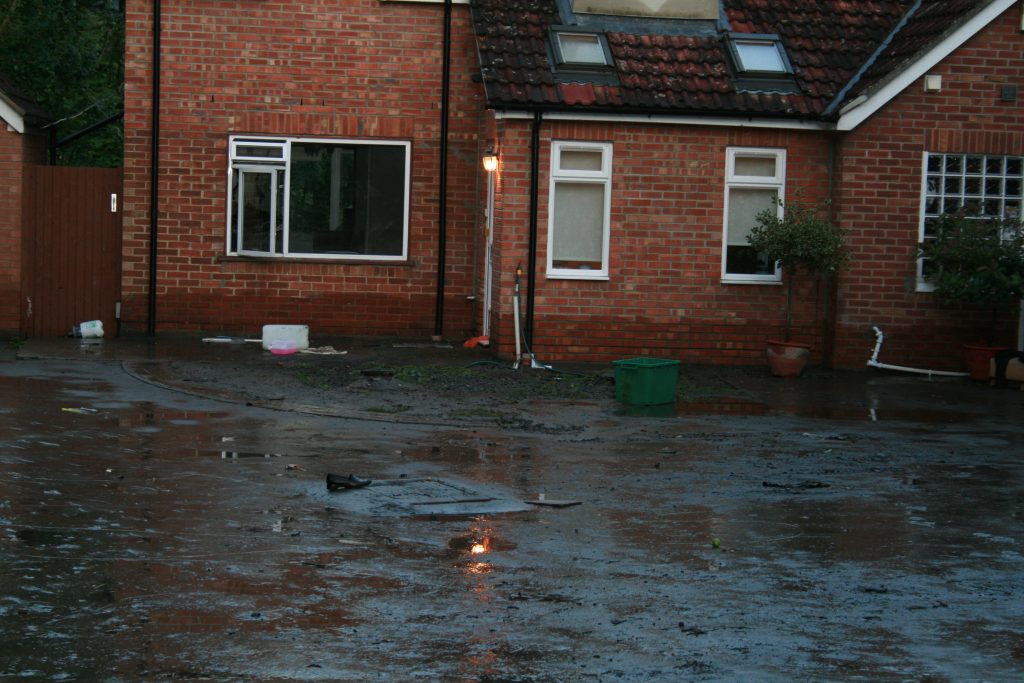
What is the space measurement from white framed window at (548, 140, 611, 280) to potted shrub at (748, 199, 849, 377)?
199 cm

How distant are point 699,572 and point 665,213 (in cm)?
1117

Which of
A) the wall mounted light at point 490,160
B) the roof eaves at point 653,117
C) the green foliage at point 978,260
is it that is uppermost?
the roof eaves at point 653,117

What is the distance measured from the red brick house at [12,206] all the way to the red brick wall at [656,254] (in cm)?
682

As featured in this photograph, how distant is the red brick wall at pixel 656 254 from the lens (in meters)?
18.7

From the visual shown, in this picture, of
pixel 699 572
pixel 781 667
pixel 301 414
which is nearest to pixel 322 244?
pixel 301 414

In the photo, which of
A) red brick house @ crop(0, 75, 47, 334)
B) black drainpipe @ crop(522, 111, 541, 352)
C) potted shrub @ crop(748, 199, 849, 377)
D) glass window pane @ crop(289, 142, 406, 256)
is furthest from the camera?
glass window pane @ crop(289, 142, 406, 256)

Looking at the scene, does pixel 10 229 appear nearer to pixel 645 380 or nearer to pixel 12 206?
pixel 12 206

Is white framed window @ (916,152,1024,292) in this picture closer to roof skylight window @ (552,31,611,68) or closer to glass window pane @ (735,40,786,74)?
glass window pane @ (735,40,786,74)

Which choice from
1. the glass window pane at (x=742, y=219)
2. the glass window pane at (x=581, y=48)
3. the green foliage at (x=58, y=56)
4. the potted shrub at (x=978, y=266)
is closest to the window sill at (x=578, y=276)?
the glass window pane at (x=742, y=219)

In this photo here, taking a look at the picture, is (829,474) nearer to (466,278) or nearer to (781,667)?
(781,667)

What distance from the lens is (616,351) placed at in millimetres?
19031

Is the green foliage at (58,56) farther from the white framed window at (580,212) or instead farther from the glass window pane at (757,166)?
the glass window pane at (757,166)

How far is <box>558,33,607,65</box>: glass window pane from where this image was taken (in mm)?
19109

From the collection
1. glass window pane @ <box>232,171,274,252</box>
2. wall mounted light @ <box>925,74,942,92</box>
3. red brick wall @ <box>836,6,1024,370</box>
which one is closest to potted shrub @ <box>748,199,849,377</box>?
red brick wall @ <box>836,6,1024,370</box>
